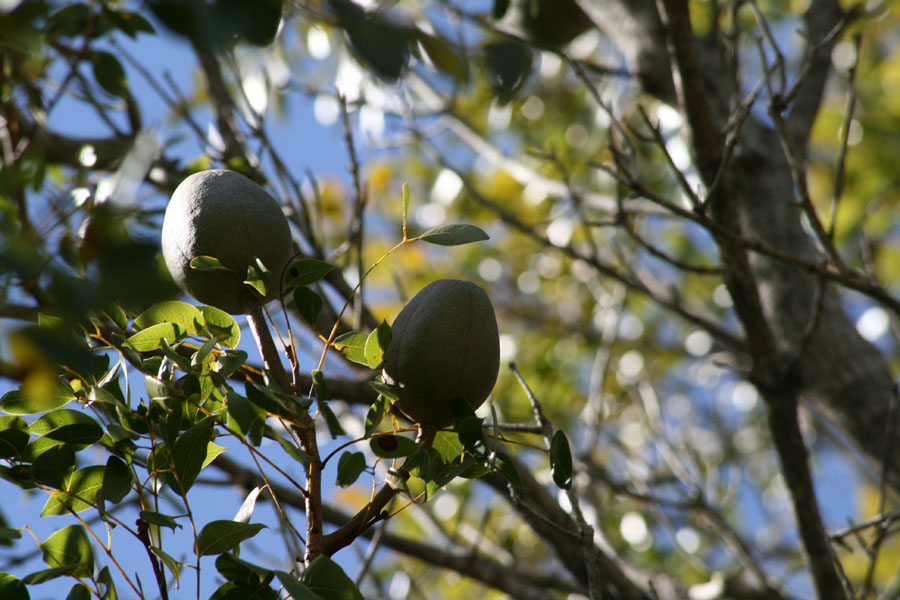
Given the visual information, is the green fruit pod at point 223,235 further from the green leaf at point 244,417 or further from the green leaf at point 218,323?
the green leaf at point 244,417

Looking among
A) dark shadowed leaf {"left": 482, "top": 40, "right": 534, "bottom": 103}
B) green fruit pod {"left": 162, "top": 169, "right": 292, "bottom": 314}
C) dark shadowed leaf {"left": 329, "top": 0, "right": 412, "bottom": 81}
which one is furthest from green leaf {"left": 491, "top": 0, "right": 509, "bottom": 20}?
dark shadowed leaf {"left": 329, "top": 0, "right": 412, "bottom": 81}

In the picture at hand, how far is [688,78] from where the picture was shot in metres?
1.72

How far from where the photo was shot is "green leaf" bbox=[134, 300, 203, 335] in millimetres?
910

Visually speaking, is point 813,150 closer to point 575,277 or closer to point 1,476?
point 575,277

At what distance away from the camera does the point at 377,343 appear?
2.88ft

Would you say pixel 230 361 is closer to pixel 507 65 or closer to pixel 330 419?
pixel 330 419

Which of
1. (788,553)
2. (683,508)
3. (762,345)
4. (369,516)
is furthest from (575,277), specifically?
(369,516)

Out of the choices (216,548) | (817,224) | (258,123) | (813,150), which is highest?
(813,150)

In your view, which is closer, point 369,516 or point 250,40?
point 250,40

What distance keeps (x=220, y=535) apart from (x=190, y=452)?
0.29 ft

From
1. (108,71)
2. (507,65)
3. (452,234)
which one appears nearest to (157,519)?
(452,234)

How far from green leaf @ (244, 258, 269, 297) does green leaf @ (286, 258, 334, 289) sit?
4 centimetres

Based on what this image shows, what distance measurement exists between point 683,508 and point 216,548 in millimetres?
1501

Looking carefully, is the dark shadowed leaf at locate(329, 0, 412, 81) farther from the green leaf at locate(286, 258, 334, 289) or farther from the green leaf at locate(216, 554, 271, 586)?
the green leaf at locate(216, 554, 271, 586)
